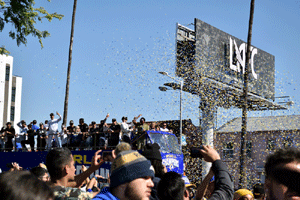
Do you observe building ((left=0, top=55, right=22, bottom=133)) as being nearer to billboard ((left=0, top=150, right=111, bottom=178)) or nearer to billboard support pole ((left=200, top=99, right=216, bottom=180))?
billboard support pole ((left=200, top=99, right=216, bottom=180))

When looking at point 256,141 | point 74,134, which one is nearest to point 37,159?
point 74,134

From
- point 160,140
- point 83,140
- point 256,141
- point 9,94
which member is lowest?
point 256,141

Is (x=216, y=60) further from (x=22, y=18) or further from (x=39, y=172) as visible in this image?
(x=39, y=172)

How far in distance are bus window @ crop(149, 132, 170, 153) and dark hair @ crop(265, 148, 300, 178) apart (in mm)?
12783

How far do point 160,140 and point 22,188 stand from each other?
13.9 m

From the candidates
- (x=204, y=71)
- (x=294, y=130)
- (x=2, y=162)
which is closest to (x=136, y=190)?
(x=2, y=162)

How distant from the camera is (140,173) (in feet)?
8.49

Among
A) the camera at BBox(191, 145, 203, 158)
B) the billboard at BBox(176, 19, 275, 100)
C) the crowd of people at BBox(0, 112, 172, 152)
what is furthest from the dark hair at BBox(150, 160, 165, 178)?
the billboard at BBox(176, 19, 275, 100)

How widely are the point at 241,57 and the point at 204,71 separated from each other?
239 inches

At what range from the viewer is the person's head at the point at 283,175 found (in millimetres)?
1926

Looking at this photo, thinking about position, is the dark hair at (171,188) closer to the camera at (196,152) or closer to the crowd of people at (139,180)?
the crowd of people at (139,180)

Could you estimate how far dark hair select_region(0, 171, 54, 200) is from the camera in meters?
1.52

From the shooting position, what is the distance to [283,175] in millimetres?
1977

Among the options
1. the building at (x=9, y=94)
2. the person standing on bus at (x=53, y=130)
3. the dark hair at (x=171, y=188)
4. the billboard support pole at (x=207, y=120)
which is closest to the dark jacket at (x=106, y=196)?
the dark hair at (x=171, y=188)
